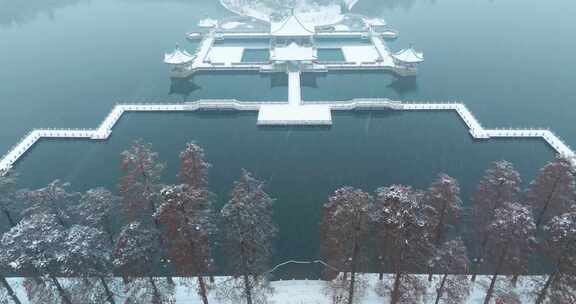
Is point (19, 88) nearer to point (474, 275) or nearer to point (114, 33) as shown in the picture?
point (114, 33)

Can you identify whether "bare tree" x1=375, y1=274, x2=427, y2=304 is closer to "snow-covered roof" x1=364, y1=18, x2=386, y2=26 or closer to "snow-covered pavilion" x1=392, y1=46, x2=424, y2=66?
"snow-covered pavilion" x1=392, y1=46, x2=424, y2=66

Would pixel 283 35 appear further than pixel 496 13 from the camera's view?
No

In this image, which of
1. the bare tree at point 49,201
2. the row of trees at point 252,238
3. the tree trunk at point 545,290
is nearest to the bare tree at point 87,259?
the row of trees at point 252,238

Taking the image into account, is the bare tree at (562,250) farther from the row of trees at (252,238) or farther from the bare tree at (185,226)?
the bare tree at (185,226)

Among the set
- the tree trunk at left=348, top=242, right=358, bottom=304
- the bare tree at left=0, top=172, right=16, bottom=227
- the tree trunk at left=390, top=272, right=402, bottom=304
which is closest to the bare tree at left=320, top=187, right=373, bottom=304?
the tree trunk at left=348, top=242, right=358, bottom=304

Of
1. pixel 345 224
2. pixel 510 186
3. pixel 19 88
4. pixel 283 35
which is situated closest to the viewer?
pixel 345 224

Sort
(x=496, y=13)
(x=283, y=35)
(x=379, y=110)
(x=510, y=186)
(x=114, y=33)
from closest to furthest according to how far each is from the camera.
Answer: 1. (x=510, y=186)
2. (x=379, y=110)
3. (x=283, y=35)
4. (x=114, y=33)
5. (x=496, y=13)

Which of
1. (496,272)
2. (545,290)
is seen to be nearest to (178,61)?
(496,272)

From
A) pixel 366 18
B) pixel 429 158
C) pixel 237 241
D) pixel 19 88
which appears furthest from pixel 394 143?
pixel 19 88
